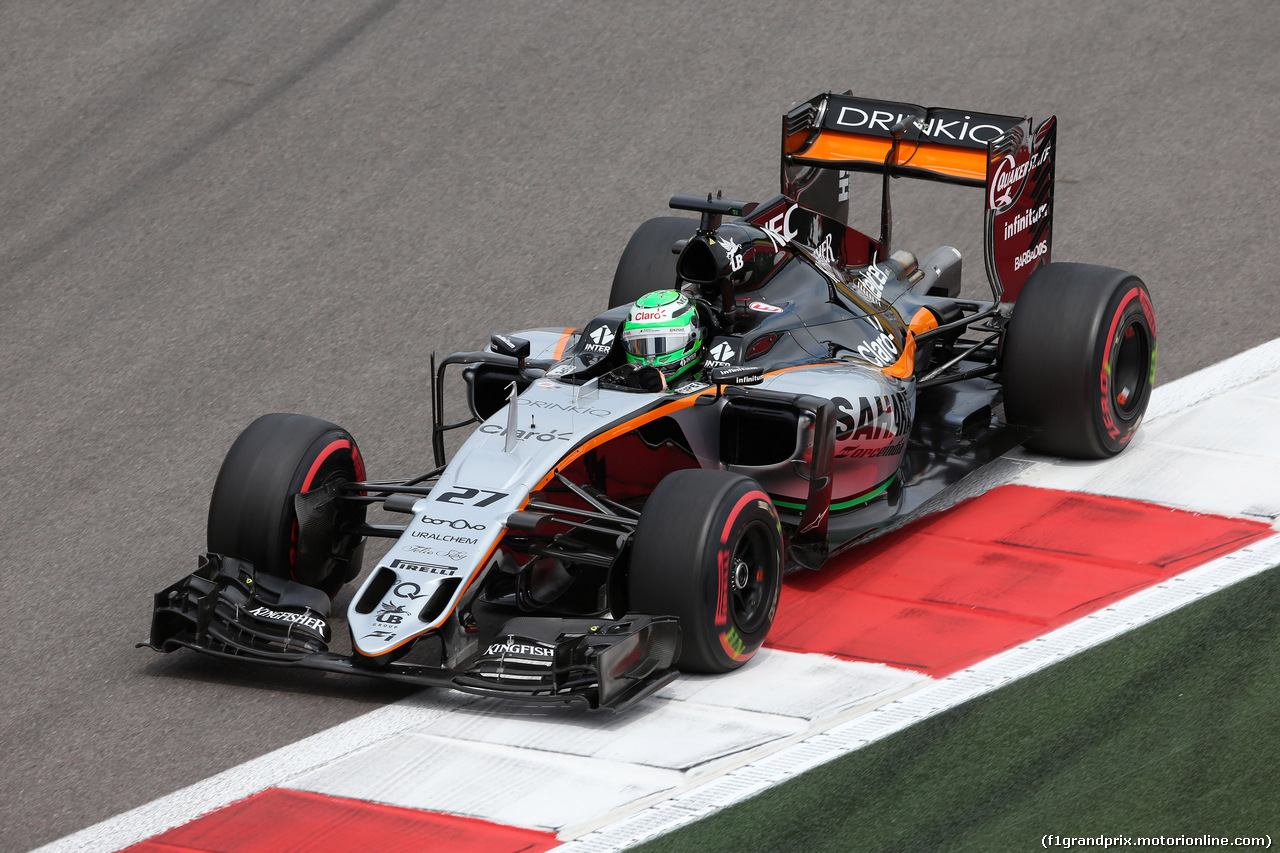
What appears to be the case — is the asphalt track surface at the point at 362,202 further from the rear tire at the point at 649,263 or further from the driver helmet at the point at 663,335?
the driver helmet at the point at 663,335

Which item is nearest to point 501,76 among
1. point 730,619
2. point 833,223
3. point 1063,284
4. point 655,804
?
point 833,223

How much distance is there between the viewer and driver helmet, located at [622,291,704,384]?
7633 millimetres

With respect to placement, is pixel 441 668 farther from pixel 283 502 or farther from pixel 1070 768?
pixel 1070 768

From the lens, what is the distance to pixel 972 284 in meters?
12.0

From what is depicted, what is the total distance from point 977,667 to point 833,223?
3.30 m

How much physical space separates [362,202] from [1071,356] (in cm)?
693

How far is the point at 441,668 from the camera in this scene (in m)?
6.56

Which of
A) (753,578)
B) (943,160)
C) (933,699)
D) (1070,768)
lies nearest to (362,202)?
(943,160)

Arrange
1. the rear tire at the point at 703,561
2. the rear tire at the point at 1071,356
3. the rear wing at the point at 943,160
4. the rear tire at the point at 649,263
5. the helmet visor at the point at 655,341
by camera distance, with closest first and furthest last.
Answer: the rear tire at the point at 703,561, the helmet visor at the point at 655,341, the rear tire at the point at 1071,356, the rear wing at the point at 943,160, the rear tire at the point at 649,263

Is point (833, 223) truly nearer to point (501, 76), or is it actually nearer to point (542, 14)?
point (501, 76)

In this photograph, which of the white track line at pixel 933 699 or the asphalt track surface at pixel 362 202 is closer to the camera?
the white track line at pixel 933 699

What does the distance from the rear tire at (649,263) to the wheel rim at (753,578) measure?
3.07m

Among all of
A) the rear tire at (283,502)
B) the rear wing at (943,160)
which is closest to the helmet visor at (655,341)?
the rear tire at (283,502)

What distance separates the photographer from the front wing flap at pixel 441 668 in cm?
632
